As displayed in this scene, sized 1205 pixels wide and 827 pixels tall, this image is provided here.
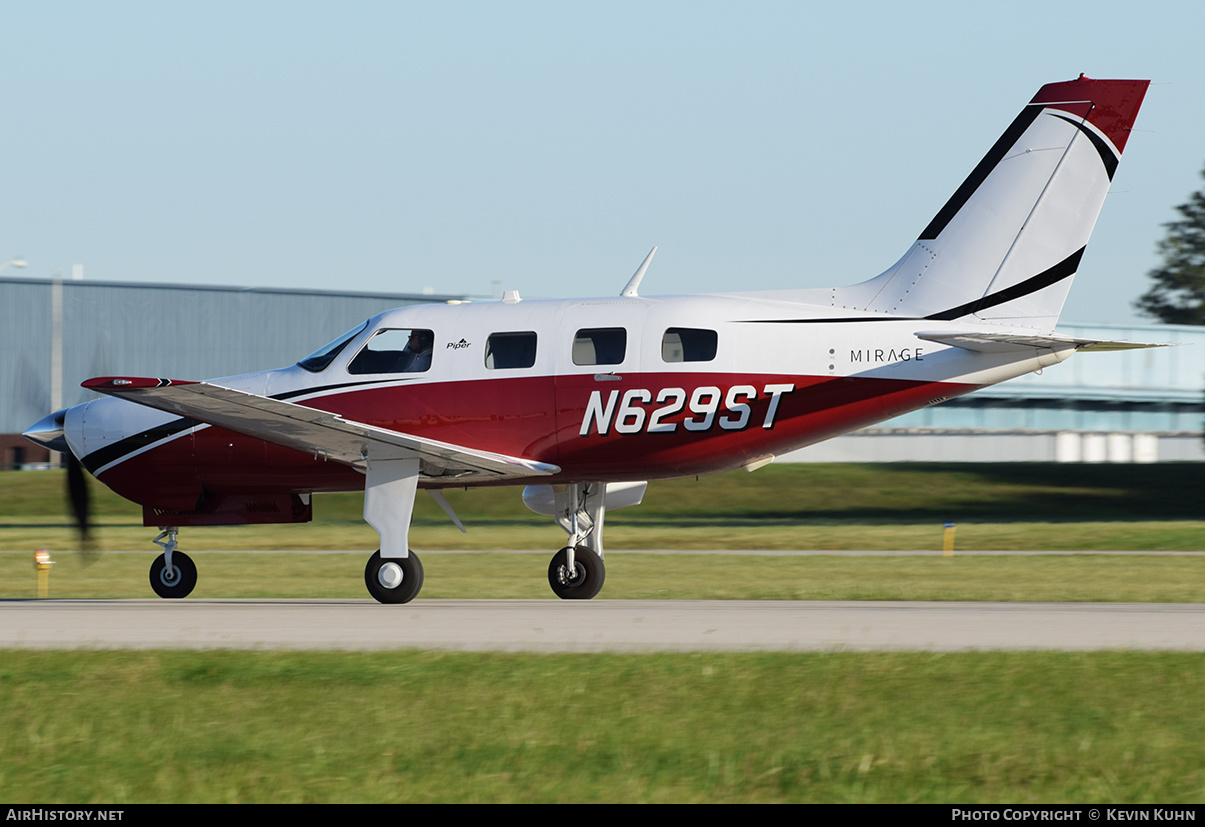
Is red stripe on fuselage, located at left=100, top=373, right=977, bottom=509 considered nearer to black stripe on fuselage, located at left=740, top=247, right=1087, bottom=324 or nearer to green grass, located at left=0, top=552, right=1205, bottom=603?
black stripe on fuselage, located at left=740, top=247, right=1087, bottom=324

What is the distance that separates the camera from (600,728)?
27.4 ft

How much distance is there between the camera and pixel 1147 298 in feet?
303

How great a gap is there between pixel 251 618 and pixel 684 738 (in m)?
7.98

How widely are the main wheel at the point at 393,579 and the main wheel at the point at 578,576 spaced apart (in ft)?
7.48

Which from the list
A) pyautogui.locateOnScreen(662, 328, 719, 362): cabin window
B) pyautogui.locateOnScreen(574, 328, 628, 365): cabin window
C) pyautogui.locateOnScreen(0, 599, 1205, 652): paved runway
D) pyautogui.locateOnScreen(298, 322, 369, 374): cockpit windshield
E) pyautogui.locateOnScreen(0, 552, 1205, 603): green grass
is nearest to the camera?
pyautogui.locateOnScreen(0, 599, 1205, 652): paved runway

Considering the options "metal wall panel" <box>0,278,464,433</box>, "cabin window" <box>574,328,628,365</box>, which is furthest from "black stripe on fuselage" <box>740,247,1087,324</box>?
"metal wall panel" <box>0,278,464,433</box>

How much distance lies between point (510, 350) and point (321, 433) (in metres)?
2.58

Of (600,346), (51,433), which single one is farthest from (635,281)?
(51,433)

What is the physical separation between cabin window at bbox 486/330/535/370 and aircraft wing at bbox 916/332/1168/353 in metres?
4.86

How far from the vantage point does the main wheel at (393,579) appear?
55.9ft

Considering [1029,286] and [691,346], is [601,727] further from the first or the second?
[1029,286]

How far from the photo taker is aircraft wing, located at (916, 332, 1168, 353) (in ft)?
52.1

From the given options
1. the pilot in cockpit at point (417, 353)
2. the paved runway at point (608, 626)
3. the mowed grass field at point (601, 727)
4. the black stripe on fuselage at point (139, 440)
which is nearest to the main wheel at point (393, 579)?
the paved runway at point (608, 626)

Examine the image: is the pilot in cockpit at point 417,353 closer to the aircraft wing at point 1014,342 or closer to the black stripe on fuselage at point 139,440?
the black stripe on fuselage at point 139,440
